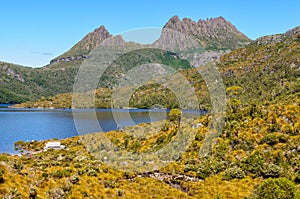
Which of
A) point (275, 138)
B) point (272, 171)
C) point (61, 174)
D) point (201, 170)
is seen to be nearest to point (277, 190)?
point (272, 171)

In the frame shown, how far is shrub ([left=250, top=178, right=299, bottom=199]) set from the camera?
32.9 meters

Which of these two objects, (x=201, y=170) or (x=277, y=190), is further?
(x=201, y=170)

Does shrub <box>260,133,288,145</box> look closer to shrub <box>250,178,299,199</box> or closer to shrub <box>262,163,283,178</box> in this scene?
shrub <box>262,163,283,178</box>

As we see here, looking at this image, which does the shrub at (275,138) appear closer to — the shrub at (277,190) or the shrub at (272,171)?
the shrub at (272,171)

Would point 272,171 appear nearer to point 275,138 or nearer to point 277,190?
point 275,138

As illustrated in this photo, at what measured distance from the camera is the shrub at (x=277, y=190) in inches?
1296

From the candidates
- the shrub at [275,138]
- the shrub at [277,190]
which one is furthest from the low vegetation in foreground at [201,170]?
the shrub at [275,138]

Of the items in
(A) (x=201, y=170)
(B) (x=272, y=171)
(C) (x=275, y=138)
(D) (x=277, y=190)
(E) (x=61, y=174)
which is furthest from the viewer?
(C) (x=275, y=138)

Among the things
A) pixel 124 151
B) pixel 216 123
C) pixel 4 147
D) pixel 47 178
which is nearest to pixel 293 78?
Result: pixel 216 123

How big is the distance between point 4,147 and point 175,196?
73.7m


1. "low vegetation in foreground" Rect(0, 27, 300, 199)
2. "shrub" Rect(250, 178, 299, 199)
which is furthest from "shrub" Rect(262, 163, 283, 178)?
"shrub" Rect(250, 178, 299, 199)

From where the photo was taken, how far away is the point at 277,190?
33188mm

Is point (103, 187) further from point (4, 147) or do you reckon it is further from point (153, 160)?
point (4, 147)

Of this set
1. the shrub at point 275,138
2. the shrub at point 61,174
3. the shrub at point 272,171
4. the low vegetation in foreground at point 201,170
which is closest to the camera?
the low vegetation in foreground at point 201,170
